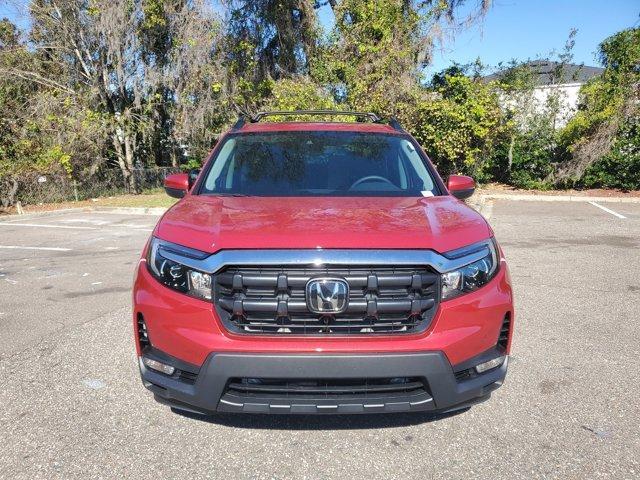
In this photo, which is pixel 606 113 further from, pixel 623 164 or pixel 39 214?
pixel 39 214

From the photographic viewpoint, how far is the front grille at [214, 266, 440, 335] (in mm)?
2359

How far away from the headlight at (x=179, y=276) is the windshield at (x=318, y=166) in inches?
36.0

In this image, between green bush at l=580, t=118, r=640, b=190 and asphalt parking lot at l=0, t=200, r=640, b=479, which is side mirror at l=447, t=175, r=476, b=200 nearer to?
asphalt parking lot at l=0, t=200, r=640, b=479

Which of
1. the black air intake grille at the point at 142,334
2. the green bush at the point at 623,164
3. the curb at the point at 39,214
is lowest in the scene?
the curb at the point at 39,214

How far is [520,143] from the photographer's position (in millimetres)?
17016

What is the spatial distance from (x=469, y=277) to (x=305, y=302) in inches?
32.0

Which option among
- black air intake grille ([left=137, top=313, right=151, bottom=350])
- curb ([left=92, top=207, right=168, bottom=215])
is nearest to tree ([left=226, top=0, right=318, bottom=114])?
curb ([left=92, top=207, right=168, bottom=215])

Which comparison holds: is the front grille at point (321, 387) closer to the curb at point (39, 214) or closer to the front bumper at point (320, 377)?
the front bumper at point (320, 377)

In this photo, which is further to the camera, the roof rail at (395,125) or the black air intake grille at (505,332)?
the roof rail at (395,125)

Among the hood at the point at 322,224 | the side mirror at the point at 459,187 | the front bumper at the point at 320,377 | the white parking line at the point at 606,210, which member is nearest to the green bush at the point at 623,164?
the white parking line at the point at 606,210

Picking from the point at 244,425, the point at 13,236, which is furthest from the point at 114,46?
the point at 244,425

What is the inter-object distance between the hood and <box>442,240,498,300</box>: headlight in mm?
119

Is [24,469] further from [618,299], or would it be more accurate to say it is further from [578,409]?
[618,299]

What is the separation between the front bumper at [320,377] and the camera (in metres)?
2.28
